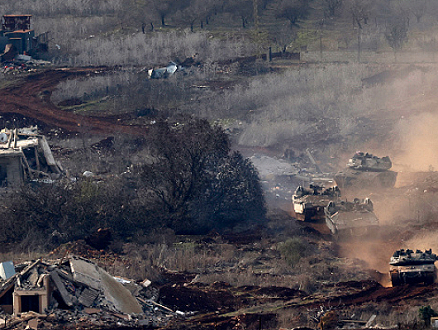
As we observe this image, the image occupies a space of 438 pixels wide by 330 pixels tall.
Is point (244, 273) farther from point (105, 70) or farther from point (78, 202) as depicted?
point (105, 70)

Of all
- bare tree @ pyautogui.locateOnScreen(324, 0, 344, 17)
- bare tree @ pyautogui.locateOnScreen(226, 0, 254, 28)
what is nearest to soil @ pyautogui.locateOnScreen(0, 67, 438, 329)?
bare tree @ pyautogui.locateOnScreen(226, 0, 254, 28)

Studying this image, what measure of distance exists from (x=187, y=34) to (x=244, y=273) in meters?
38.7

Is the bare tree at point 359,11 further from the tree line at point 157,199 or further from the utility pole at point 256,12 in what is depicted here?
the tree line at point 157,199

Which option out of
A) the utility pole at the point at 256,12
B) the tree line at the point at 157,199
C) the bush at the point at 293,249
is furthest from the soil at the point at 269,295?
the utility pole at the point at 256,12

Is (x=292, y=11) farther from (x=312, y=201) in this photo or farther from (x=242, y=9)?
(x=312, y=201)

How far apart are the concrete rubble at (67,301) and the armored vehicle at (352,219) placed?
10.9 m

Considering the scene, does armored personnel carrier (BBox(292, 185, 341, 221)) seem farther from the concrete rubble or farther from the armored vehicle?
the concrete rubble

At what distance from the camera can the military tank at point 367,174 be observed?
3947 centimetres

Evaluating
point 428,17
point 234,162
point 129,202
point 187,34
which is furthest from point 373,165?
point 428,17

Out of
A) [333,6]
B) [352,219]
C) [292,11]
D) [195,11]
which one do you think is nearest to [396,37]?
[333,6]

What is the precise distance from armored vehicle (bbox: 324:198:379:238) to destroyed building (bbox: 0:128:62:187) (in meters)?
10.9

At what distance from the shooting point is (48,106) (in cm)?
5100

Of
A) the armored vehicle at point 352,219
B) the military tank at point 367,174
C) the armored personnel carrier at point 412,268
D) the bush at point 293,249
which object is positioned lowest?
the military tank at point 367,174

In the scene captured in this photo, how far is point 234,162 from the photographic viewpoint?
36156mm
